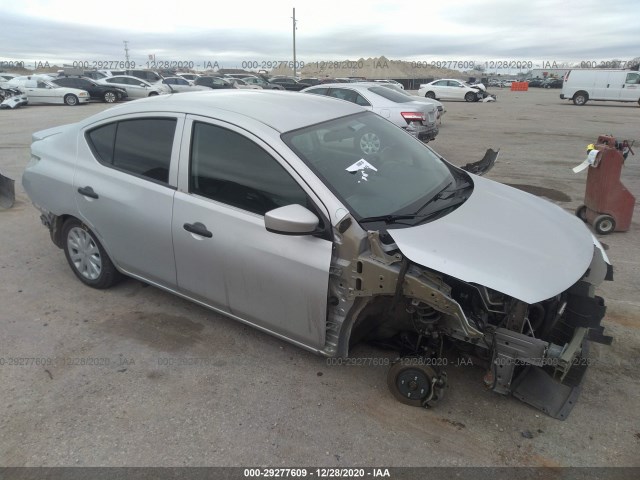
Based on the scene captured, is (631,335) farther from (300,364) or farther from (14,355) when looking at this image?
(14,355)

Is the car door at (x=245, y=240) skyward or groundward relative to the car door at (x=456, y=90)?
skyward

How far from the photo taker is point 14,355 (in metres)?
3.17

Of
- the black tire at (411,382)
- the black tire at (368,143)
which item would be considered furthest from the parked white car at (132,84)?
the black tire at (411,382)

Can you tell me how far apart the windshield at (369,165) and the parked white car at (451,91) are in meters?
29.8

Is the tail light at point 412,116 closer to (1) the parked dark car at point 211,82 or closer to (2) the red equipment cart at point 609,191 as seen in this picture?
(2) the red equipment cart at point 609,191

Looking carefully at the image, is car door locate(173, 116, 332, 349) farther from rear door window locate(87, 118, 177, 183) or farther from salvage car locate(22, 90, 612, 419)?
rear door window locate(87, 118, 177, 183)

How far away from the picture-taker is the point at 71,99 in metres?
23.3

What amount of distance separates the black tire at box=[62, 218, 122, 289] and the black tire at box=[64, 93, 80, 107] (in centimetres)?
2272

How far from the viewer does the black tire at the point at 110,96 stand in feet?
81.6

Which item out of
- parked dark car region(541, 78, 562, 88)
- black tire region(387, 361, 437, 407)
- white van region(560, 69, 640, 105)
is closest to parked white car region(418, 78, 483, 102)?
white van region(560, 69, 640, 105)

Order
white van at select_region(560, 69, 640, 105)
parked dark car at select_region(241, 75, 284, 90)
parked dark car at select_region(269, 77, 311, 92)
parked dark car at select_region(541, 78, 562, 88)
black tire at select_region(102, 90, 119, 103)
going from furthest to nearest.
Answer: parked dark car at select_region(541, 78, 562, 88) → parked dark car at select_region(241, 75, 284, 90) → parked dark car at select_region(269, 77, 311, 92) → white van at select_region(560, 69, 640, 105) → black tire at select_region(102, 90, 119, 103)

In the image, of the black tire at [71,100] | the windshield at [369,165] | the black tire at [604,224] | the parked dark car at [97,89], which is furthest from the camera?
the parked dark car at [97,89]

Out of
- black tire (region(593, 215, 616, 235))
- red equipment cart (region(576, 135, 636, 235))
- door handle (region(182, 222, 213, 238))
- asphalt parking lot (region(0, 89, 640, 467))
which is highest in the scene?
door handle (region(182, 222, 213, 238))

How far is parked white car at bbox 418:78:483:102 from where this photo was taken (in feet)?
103
